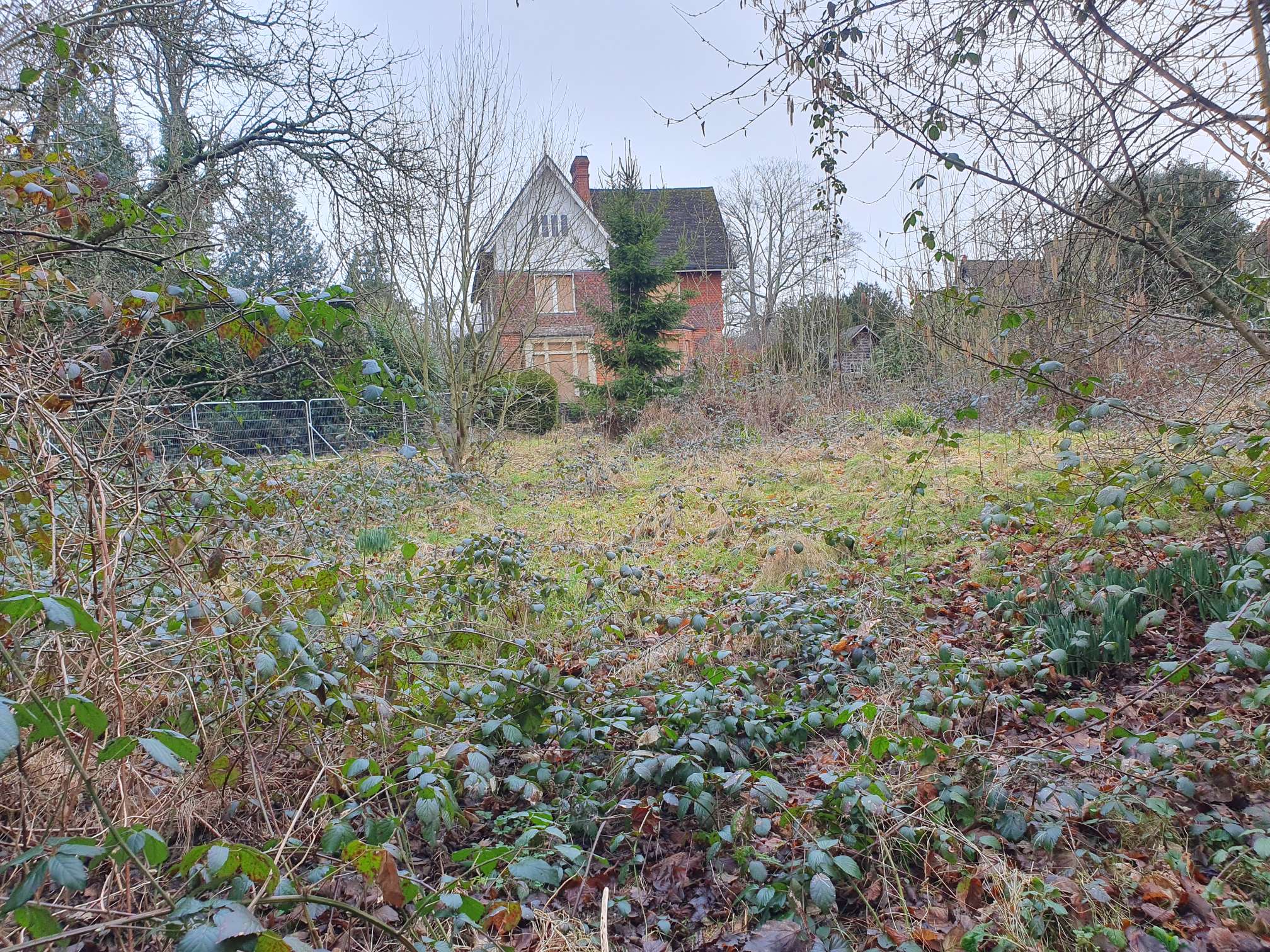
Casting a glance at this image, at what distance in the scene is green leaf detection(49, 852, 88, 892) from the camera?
1.00 m

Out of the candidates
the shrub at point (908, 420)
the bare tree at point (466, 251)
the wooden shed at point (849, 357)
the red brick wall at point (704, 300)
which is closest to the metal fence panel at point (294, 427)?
the bare tree at point (466, 251)

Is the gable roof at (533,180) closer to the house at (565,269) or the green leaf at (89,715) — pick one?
the house at (565,269)

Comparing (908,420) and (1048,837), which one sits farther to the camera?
(908,420)

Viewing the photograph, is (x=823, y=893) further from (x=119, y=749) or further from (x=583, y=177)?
(x=583, y=177)

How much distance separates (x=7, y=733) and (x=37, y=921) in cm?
35

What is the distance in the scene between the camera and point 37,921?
0.99 m

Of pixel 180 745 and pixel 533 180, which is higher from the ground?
pixel 533 180

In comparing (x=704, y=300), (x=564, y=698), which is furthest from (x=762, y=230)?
(x=564, y=698)

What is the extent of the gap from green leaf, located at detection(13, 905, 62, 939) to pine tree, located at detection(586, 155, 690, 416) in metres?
13.9

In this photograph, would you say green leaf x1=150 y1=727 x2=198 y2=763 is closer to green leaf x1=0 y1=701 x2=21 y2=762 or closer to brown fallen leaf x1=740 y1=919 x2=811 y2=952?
green leaf x1=0 y1=701 x2=21 y2=762

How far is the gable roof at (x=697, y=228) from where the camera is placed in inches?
902

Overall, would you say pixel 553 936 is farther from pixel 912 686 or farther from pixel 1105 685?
pixel 1105 685

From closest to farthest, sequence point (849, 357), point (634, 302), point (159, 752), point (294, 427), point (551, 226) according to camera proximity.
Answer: point (159, 752)
point (551, 226)
point (294, 427)
point (634, 302)
point (849, 357)

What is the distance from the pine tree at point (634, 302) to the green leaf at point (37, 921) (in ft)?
45.7
